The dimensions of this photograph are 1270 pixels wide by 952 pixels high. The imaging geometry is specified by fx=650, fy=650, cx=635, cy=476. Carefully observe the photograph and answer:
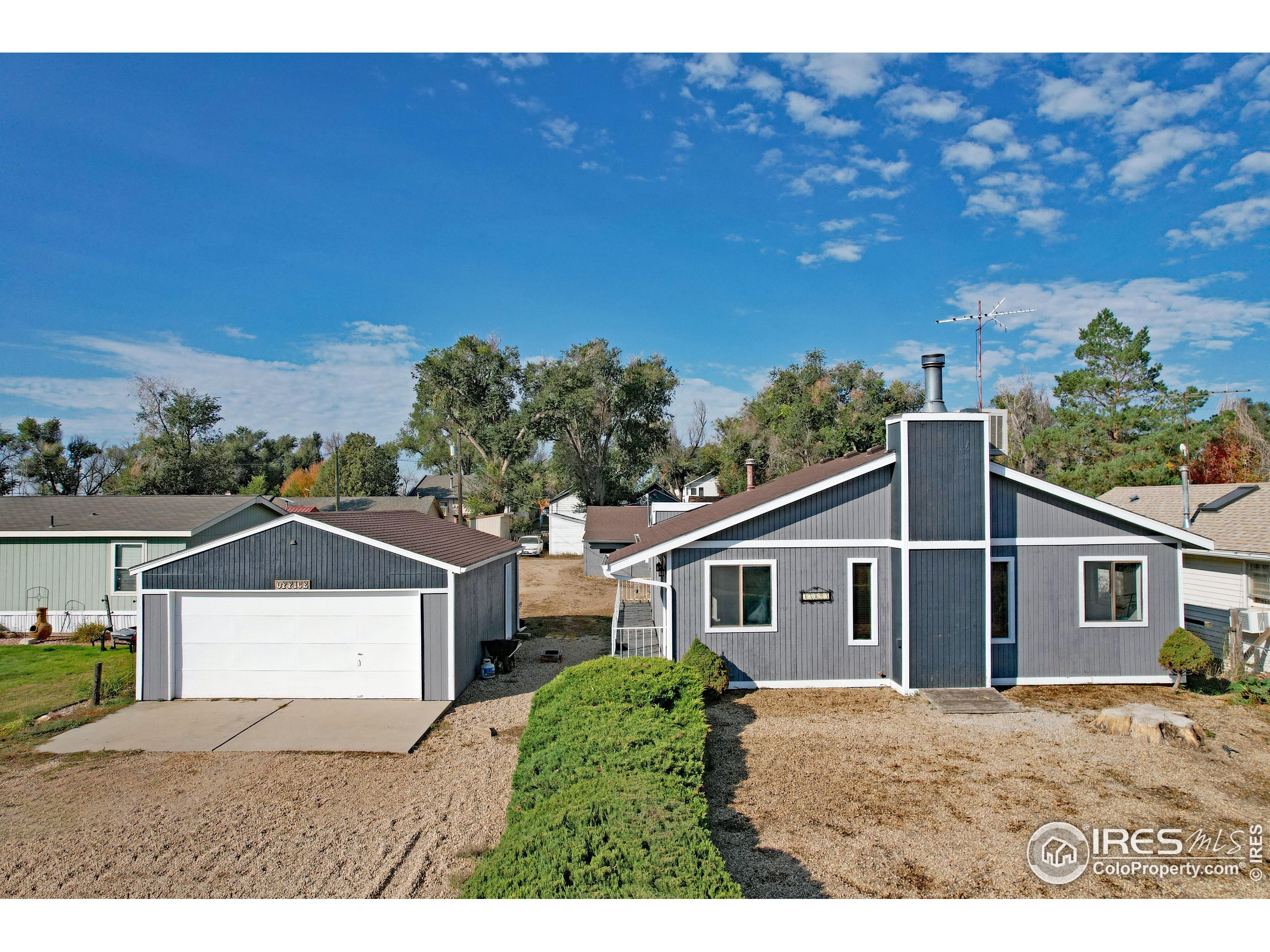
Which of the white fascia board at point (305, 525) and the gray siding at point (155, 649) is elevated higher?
the white fascia board at point (305, 525)

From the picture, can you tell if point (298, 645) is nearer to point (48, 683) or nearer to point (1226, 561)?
point (48, 683)

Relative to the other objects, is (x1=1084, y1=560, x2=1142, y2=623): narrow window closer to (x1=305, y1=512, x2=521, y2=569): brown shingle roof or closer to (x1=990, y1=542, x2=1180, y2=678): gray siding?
(x1=990, y1=542, x2=1180, y2=678): gray siding

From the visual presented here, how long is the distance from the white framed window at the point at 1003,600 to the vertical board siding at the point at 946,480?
1.03 m

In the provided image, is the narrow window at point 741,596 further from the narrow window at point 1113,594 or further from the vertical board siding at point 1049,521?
the narrow window at point 1113,594

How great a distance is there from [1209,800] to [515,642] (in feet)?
36.8

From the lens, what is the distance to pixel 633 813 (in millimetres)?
4867

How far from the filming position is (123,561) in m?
18.3

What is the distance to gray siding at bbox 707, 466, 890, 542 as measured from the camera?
11.6 m

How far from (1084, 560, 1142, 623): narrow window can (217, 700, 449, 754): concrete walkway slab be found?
11417 mm

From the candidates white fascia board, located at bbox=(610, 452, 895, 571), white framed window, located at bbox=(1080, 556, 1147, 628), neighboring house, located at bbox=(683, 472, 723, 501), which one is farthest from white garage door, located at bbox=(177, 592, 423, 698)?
neighboring house, located at bbox=(683, 472, 723, 501)

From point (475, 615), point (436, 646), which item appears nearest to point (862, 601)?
point (475, 615)

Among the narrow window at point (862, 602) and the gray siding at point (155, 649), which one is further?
the narrow window at point (862, 602)

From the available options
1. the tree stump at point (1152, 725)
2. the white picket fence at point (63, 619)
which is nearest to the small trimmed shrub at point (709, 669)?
the tree stump at point (1152, 725)

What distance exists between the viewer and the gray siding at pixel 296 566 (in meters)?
11.3
